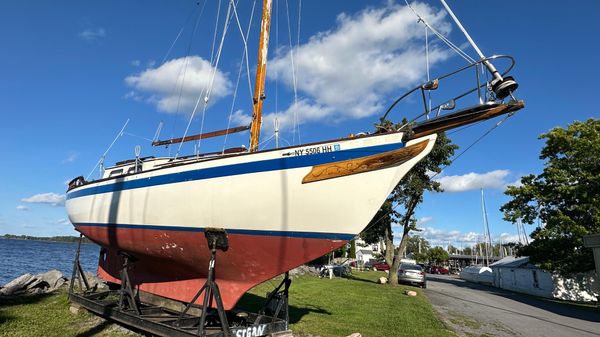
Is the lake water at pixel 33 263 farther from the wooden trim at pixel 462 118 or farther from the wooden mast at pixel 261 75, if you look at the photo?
the wooden trim at pixel 462 118

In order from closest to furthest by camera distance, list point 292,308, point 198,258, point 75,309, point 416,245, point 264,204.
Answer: point 264,204 → point 198,258 → point 75,309 → point 292,308 → point 416,245

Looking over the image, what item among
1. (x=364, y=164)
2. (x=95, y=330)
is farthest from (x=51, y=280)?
(x=364, y=164)

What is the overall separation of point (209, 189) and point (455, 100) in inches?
183

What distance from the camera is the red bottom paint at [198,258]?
271 inches

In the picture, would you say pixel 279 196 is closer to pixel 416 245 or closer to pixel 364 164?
pixel 364 164

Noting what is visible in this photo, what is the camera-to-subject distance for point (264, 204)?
689 centimetres

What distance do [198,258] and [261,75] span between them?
473cm

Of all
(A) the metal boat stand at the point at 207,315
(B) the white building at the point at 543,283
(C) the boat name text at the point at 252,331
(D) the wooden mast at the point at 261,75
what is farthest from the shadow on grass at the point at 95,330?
(B) the white building at the point at 543,283

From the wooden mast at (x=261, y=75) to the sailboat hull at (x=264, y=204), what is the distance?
2.19m

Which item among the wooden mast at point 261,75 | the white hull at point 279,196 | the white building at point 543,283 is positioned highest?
the wooden mast at point 261,75

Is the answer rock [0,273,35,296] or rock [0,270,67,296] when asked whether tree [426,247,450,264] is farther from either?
rock [0,273,35,296]

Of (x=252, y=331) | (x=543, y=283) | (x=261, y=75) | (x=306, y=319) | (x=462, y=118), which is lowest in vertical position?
(x=543, y=283)

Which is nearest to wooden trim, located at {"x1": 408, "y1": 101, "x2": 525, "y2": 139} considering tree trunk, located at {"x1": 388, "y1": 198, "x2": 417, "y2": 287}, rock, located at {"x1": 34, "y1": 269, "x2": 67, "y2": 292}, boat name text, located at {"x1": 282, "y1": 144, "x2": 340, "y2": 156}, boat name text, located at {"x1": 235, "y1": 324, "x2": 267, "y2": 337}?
boat name text, located at {"x1": 282, "y1": 144, "x2": 340, "y2": 156}

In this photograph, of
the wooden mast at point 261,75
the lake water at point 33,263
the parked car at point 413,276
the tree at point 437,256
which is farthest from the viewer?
the tree at point 437,256
